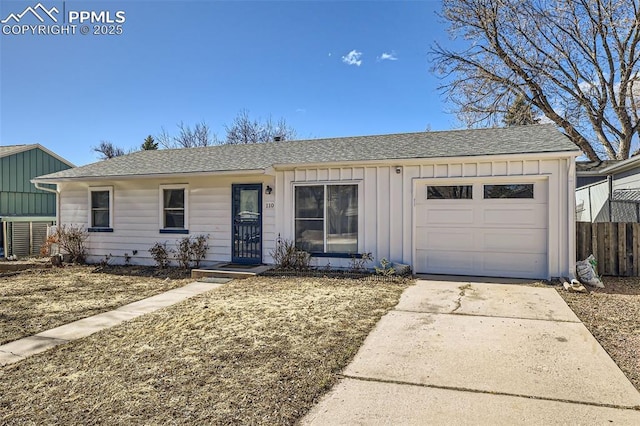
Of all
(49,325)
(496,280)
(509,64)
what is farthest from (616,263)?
(509,64)

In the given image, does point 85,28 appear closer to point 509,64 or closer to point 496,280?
point 496,280

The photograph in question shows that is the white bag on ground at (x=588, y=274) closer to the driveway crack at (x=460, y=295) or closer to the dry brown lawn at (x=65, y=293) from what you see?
the driveway crack at (x=460, y=295)

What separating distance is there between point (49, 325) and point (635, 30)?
20892 mm

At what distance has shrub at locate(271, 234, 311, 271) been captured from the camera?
903 cm

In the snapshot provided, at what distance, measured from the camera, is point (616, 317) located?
5.11 meters

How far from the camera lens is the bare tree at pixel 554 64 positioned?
15.7m

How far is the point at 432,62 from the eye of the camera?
17.1 metres

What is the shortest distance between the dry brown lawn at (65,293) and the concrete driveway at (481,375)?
4197 mm

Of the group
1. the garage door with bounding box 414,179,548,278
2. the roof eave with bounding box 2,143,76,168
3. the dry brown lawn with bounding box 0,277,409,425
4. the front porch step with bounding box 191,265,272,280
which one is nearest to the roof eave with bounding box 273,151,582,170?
the garage door with bounding box 414,179,548,278

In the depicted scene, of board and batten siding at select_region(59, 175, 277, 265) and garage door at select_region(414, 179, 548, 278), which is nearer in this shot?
garage door at select_region(414, 179, 548, 278)

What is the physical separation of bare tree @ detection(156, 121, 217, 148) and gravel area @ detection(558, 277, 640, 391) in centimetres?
3002

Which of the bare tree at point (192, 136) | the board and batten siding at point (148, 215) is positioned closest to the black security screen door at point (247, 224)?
the board and batten siding at point (148, 215)

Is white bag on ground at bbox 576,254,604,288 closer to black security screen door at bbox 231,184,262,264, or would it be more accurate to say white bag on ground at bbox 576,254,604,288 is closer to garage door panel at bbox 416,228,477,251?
garage door panel at bbox 416,228,477,251

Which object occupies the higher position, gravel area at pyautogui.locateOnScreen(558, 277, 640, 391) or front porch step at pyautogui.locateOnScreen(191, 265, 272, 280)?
front porch step at pyautogui.locateOnScreen(191, 265, 272, 280)
